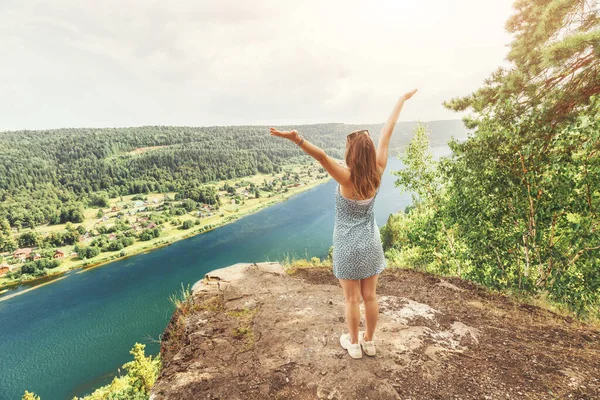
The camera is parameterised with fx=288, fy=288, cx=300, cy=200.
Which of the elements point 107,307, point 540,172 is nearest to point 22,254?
point 107,307

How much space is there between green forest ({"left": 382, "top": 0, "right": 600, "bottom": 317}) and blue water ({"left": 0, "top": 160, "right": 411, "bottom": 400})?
670 inches

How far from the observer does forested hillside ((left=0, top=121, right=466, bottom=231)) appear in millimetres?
84250

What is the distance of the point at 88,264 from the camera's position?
154ft

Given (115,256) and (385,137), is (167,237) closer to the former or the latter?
(115,256)

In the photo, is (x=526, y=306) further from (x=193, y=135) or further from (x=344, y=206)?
(x=193, y=135)

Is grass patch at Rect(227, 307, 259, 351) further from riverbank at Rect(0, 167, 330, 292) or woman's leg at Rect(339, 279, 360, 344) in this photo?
riverbank at Rect(0, 167, 330, 292)

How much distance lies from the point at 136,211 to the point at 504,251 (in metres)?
83.3

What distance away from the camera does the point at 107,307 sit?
108ft

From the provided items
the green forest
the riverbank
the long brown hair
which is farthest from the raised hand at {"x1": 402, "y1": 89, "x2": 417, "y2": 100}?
the riverbank

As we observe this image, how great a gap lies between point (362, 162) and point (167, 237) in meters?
60.7

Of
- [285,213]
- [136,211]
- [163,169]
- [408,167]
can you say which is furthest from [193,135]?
[408,167]

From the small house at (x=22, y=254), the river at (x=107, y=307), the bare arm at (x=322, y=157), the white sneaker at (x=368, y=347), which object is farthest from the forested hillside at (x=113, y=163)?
the bare arm at (x=322, y=157)

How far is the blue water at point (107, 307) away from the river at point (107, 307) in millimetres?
93

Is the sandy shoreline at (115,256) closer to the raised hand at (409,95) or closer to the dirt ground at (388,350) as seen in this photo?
the dirt ground at (388,350)
